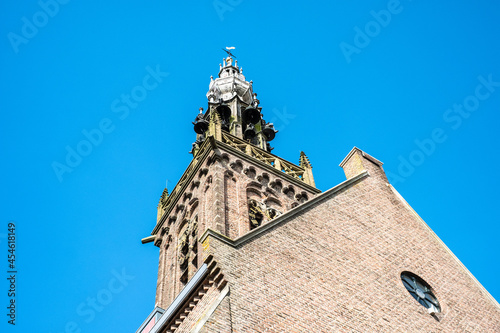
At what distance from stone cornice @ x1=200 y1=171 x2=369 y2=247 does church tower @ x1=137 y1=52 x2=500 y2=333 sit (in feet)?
0.09

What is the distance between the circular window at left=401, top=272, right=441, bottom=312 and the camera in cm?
1580

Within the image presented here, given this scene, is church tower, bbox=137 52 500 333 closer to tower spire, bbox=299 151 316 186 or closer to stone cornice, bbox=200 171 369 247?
stone cornice, bbox=200 171 369 247

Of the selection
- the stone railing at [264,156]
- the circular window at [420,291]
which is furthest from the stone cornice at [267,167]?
the circular window at [420,291]

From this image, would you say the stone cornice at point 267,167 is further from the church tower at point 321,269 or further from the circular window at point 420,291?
the circular window at point 420,291

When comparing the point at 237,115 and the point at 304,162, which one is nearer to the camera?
the point at 304,162

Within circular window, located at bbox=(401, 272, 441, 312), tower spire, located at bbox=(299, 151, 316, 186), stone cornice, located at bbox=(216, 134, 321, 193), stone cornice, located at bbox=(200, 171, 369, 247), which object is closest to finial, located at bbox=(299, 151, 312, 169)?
tower spire, located at bbox=(299, 151, 316, 186)

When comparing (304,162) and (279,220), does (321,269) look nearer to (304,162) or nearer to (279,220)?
(279,220)

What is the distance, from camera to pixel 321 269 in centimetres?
1501

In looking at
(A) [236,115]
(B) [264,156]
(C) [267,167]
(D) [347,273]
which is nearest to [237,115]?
(A) [236,115]

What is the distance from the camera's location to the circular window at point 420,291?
15804mm

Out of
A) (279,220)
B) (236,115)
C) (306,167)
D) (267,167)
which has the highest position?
(236,115)

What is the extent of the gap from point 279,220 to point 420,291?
12.8 feet

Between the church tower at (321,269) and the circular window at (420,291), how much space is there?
3cm

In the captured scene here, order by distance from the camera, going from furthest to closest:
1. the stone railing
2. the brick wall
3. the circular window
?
1. the stone railing
2. the circular window
3. the brick wall
